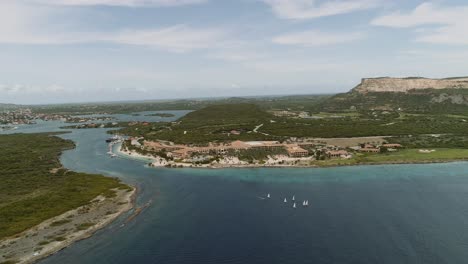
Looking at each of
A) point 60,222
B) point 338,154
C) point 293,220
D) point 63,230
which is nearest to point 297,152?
point 338,154

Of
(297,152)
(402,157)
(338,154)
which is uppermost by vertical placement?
(297,152)

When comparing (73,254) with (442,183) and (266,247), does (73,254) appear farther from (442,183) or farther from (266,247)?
(442,183)

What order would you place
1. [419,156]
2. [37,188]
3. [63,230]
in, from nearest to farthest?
[63,230], [37,188], [419,156]

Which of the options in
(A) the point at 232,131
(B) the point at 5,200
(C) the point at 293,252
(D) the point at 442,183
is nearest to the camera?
(C) the point at 293,252

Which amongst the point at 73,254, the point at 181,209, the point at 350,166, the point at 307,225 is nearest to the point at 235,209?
the point at 181,209

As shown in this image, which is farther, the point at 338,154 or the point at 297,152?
the point at 297,152

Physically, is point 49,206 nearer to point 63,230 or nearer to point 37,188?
point 63,230

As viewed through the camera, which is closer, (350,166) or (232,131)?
(350,166)
